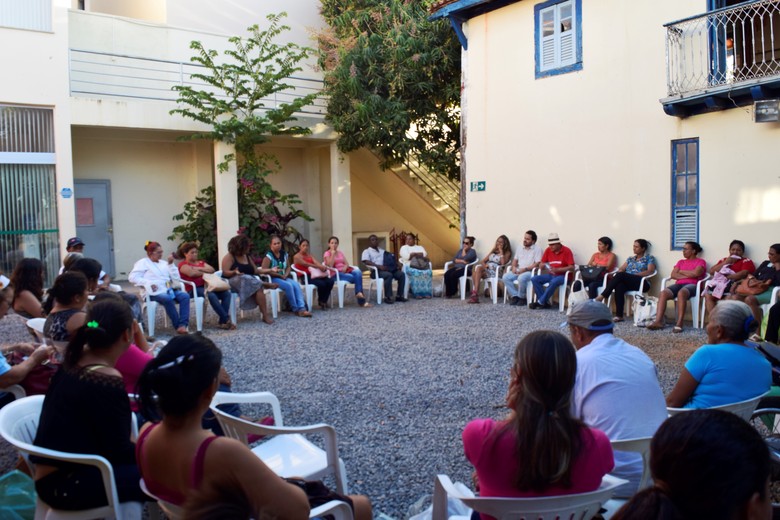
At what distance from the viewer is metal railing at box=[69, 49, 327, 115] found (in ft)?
43.5

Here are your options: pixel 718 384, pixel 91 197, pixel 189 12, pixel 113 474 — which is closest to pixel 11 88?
pixel 91 197

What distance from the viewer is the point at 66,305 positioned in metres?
4.39

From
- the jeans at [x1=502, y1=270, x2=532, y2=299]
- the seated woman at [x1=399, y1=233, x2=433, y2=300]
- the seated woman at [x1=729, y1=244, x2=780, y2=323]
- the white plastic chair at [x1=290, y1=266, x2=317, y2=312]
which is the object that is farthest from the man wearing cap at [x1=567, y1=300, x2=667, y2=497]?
the seated woman at [x1=399, y1=233, x2=433, y2=300]

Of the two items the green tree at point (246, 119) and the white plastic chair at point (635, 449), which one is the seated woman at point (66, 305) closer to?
the white plastic chair at point (635, 449)

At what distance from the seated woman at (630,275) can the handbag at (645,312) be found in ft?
1.41

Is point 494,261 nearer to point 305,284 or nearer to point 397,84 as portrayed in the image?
point 305,284

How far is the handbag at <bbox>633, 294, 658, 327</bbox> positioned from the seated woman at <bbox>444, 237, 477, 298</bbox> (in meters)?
3.47

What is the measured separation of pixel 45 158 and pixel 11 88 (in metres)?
1.20

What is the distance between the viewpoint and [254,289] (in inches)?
380

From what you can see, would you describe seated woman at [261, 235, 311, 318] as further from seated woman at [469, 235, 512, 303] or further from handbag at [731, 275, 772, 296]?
handbag at [731, 275, 772, 296]

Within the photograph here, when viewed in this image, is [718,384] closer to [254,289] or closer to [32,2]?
[254,289]

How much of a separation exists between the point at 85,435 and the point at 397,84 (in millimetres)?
11912

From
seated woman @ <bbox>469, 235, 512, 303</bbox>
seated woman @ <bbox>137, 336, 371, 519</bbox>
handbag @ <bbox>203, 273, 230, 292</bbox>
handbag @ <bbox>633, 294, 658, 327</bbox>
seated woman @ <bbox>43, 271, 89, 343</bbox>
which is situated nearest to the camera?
seated woman @ <bbox>137, 336, 371, 519</bbox>

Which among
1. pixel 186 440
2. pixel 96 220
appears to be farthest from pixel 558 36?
pixel 186 440
